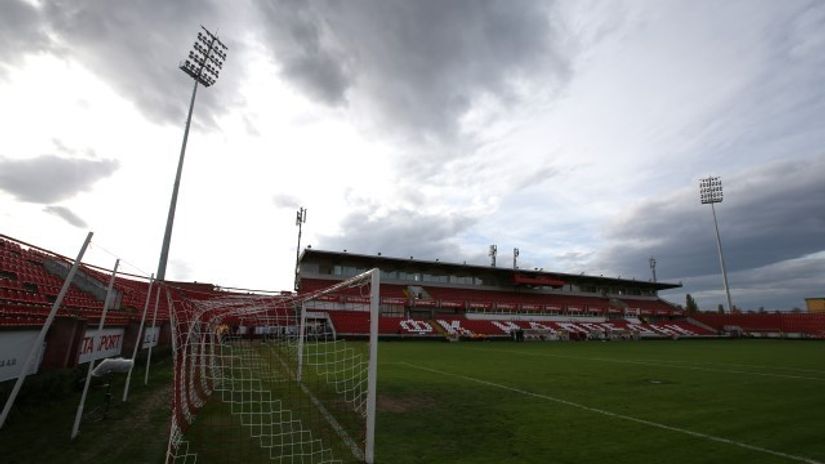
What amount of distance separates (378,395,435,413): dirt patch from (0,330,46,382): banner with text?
7.34m

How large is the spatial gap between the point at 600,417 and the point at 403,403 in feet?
14.3

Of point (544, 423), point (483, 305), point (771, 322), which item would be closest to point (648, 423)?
point (544, 423)

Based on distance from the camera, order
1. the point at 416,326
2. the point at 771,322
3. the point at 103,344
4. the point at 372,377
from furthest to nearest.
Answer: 1. the point at 771,322
2. the point at 416,326
3. the point at 103,344
4. the point at 372,377

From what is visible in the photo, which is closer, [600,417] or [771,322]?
[600,417]

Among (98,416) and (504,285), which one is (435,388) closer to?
(98,416)

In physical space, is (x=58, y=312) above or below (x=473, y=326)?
above

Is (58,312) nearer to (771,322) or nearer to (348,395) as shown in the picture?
(348,395)

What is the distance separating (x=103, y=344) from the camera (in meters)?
13.6

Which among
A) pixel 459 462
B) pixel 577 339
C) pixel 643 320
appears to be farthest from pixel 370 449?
pixel 643 320

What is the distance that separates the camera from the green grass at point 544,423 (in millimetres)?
6012

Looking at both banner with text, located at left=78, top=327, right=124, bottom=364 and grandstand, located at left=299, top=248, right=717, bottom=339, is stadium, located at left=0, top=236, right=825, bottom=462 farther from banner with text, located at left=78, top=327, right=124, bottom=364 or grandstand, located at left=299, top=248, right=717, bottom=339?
grandstand, located at left=299, top=248, right=717, bottom=339

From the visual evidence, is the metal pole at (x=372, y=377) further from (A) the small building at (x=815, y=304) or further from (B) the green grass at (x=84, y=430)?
(A) the small building at (x=815, y=304)

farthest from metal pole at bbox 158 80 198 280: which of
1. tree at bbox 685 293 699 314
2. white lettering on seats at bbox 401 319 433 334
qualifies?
tree at bbox 685 293 699 314

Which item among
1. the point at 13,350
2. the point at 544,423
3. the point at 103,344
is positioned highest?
the point at 13,350
